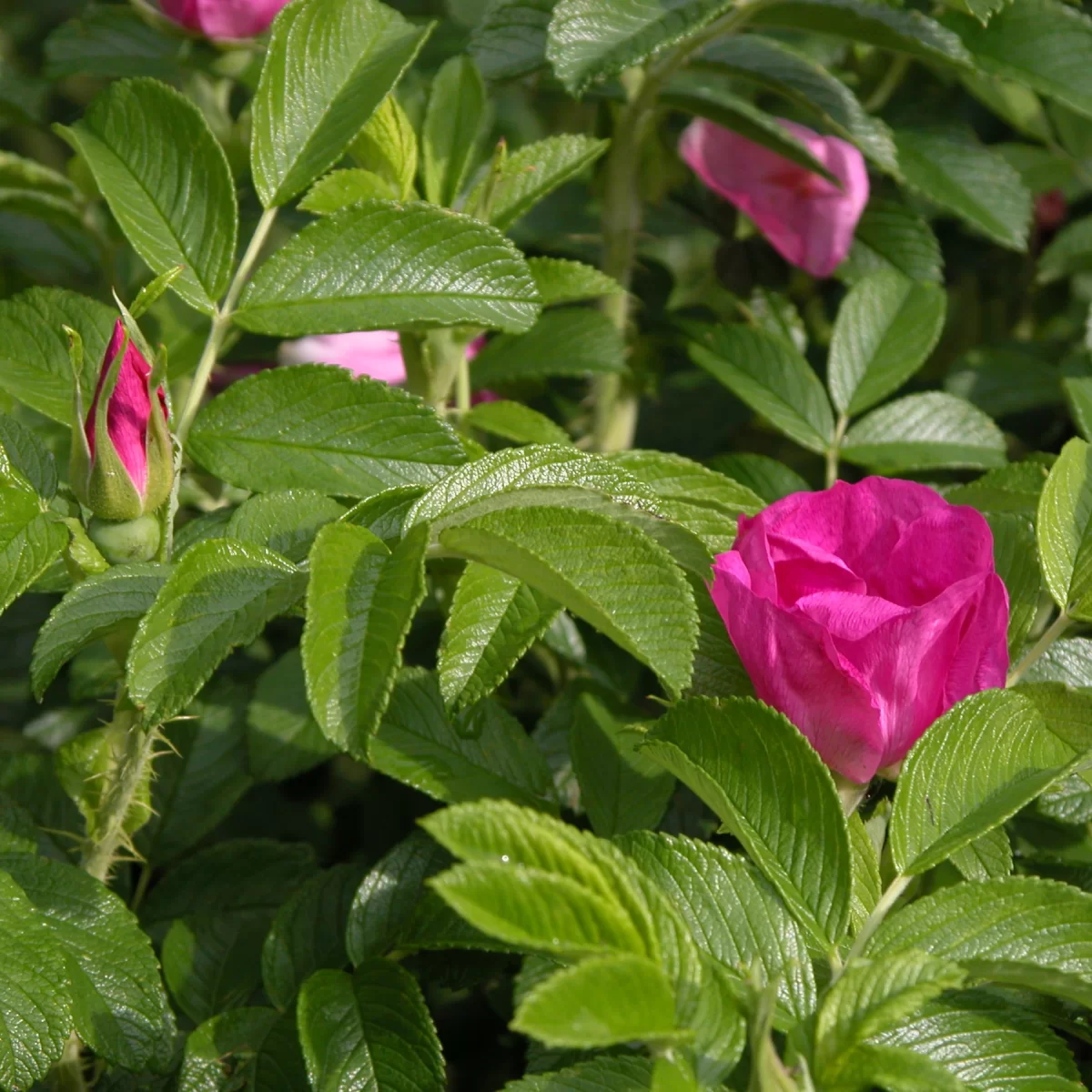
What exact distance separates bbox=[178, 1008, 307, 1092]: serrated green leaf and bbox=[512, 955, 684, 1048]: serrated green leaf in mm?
324

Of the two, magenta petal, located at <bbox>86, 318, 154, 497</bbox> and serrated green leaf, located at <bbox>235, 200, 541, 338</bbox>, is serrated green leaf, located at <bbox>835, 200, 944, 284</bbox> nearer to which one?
serrated green leaf, located at <bbox>235, 200, 541, 338</bbox>

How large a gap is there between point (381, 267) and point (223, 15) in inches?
21.0

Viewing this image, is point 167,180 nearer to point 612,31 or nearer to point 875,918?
point 612,31

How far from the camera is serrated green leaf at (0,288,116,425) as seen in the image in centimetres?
78

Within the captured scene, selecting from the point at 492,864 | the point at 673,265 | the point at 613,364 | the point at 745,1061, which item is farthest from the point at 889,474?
the point at 673,265

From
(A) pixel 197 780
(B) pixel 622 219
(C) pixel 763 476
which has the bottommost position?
(A) pixel 197 780

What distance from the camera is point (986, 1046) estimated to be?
Result: 57 cm

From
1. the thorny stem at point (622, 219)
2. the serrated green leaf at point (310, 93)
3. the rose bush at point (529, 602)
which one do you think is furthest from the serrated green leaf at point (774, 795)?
the thorny stem at point (622, 219)

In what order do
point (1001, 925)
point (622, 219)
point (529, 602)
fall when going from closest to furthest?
point (1001, 925) → point (529, 602) → point (622, 219)

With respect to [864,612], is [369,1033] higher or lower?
lower

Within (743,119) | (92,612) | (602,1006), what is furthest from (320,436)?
(743,119)

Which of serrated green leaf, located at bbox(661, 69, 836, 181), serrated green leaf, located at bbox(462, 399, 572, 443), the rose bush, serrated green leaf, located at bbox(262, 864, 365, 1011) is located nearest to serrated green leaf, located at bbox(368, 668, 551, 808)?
the rose bush

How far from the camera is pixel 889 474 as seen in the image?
1.09 meters

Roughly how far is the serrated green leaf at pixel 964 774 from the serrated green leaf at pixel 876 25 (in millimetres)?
558
